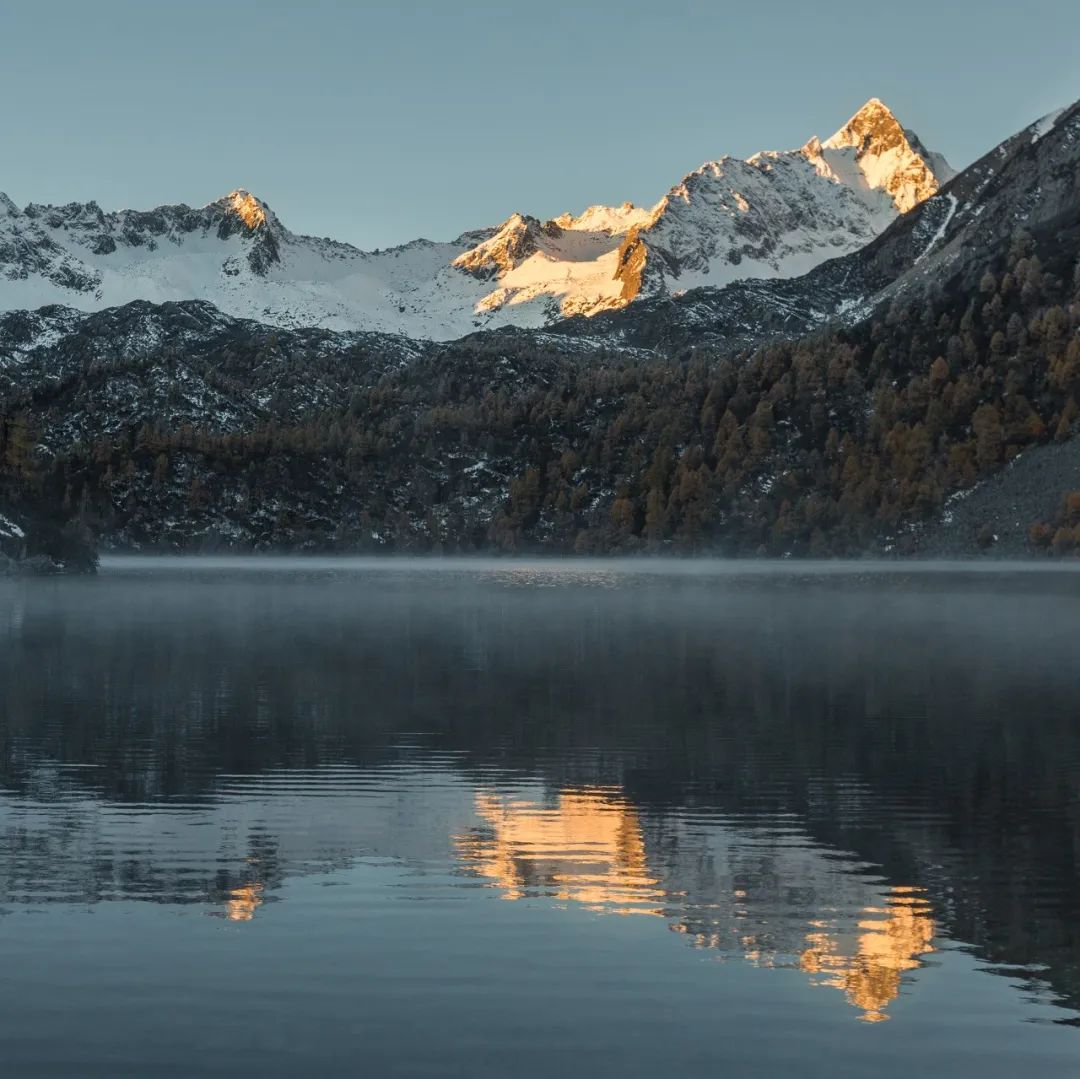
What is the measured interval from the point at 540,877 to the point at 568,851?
2.72 meters

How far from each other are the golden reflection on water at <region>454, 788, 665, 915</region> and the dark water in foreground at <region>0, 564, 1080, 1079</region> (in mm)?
139

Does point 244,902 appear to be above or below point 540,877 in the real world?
below

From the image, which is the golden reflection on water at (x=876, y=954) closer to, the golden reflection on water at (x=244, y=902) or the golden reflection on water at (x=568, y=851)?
the golden reflection on water at (x=568, y=851)

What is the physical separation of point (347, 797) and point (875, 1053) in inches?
833

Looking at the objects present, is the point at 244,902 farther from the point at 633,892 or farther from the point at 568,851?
the point at 568,851

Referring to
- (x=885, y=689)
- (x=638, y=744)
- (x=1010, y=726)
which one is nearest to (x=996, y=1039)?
(x=638, y=744)

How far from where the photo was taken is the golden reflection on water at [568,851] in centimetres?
2902

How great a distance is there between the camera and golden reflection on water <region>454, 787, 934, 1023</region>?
24250 millimetres

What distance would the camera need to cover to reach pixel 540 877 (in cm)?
3044

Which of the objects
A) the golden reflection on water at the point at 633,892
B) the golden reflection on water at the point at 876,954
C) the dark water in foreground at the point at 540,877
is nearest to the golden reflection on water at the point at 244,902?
the dark water in foreground at the point at 540,877

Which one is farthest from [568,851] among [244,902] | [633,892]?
[244,902]

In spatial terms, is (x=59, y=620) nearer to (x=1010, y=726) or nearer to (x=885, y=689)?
(x=885, y=689)

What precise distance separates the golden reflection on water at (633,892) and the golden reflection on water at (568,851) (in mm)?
20

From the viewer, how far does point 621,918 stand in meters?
27.0
